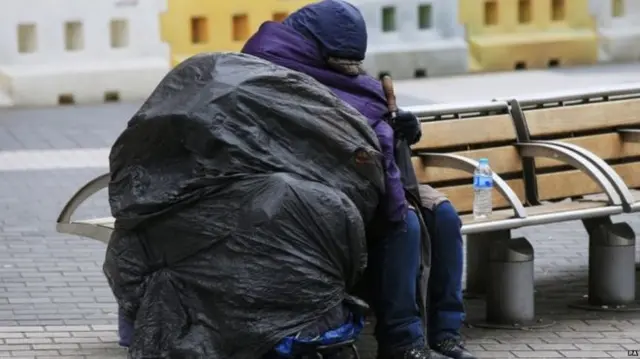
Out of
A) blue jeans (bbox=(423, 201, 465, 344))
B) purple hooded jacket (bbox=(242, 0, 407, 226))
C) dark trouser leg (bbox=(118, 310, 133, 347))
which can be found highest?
purple hooded jacket (bbox=(242, 0, 407, 226))

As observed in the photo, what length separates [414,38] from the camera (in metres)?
15.6

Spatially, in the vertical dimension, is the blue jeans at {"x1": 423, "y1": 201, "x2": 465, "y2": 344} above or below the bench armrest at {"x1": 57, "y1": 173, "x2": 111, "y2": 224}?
below

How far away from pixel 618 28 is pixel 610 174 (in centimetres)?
956

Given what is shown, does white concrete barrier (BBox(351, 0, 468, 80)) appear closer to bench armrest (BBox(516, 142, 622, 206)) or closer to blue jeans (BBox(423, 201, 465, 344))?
bench armrest (BBox(516, 142, 622, 206))

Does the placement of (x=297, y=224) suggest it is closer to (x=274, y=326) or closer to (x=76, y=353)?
(x=274, y=326)

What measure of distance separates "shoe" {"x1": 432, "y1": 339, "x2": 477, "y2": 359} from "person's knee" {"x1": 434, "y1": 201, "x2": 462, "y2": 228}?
408mm

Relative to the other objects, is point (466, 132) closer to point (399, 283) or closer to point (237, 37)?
point (399, 283)

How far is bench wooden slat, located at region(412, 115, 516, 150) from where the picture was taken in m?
7.26

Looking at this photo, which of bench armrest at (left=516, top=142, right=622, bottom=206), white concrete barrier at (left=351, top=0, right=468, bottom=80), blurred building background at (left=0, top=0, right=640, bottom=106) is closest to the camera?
bench armrest at (left=516, top=142, right=622, bottom=206)

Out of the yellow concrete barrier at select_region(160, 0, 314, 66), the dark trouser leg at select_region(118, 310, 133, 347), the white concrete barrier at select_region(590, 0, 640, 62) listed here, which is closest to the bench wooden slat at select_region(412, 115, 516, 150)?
the dark trouser leg at select_region(118, 310, 133, 347)

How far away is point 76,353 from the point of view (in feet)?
22.6

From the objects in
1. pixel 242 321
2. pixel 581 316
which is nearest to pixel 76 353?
pixel 242 321

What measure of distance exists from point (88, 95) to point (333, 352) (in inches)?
318

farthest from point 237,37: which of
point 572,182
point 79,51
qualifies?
point 572,182
